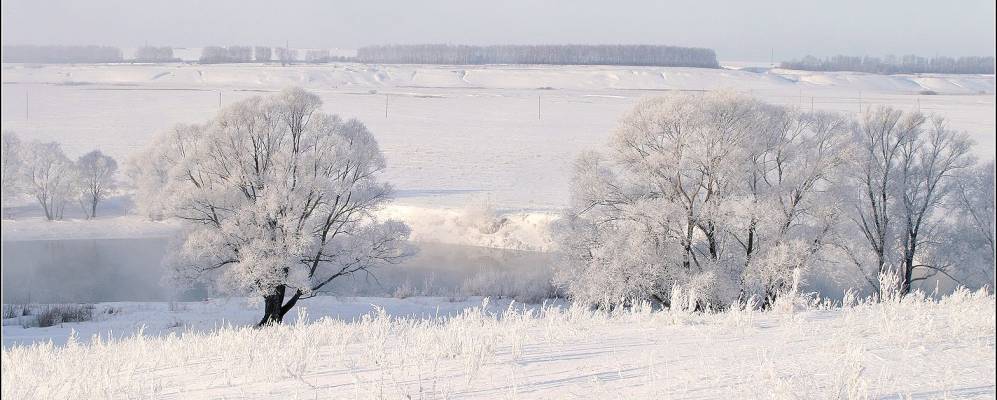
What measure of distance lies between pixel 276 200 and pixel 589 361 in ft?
46.5

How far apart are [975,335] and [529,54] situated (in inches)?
5874

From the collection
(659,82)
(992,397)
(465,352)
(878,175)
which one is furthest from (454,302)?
(659,82)

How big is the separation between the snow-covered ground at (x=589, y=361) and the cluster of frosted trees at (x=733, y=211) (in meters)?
11.1

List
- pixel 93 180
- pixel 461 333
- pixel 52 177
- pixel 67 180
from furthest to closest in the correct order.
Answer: pixel 93 180 < pixel 67 180 < pixel 52 177 < pixel 461 333

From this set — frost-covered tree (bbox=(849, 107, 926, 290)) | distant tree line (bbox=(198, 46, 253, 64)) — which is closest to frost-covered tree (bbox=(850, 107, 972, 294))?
frost-covered tree (bbox=(849, 107, 926, 290))

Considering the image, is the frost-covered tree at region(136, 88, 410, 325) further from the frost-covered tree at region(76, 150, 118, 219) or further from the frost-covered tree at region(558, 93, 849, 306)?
the frost-covered tree at region(76, 150, 118, 219)

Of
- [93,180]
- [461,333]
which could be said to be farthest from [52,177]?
[461,333]

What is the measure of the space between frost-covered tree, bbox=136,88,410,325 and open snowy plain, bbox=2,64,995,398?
1.40m

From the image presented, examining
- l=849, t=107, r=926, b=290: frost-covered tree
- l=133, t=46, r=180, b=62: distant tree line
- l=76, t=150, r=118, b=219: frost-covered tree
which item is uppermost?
l=133, t=46, r=180, b=62: distant tree line

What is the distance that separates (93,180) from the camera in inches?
1508

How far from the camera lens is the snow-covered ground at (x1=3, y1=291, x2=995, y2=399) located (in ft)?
18.1

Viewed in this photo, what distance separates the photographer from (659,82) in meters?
125

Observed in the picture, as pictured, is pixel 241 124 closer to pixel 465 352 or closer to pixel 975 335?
pixel 465 352

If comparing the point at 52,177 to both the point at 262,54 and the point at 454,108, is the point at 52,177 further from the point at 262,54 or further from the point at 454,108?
the point at 262,54
